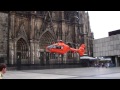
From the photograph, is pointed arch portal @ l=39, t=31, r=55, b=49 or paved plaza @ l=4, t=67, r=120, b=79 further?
pointed arch portal @ l=39, t=31, r=55, b=49

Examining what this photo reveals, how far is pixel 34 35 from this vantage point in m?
42.4

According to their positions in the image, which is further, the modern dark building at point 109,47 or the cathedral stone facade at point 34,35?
the modern dark building at point 109,47

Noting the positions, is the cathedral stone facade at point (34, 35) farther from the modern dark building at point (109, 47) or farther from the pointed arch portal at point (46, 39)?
the modern dark building at point (109, 47)

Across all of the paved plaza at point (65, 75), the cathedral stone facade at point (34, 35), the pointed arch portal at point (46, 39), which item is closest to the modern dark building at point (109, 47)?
the cathedral stone facade at point (34, 35)

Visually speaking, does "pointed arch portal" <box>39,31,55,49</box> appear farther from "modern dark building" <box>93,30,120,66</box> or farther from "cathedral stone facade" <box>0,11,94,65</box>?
"modern dark building" <box>93,30,120,66</box>

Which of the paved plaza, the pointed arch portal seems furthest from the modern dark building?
the paved plaza

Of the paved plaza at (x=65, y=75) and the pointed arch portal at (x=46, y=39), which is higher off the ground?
the pointed arch portal at (x=46, y=39)

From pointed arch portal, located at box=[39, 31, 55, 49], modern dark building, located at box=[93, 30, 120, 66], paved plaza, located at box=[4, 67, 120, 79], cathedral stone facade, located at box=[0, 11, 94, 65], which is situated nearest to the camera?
paved plaza, located at box=[4, 67, 120, 79]

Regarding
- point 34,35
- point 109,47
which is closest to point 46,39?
point 34,35

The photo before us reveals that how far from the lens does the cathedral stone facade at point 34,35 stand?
1515 inches

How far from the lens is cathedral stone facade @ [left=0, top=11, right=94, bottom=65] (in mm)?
38469
